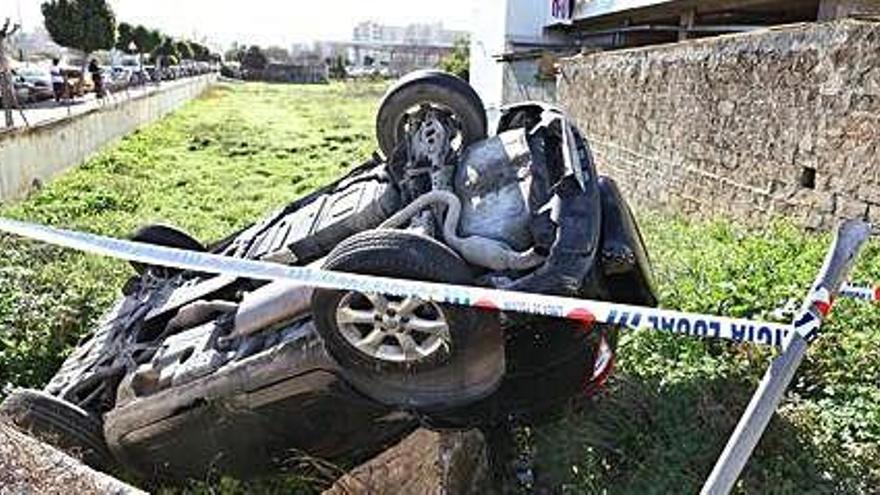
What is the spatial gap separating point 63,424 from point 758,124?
633cm

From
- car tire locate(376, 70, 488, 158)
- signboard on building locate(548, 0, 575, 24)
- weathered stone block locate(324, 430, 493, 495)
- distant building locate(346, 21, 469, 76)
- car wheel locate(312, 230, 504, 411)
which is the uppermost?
signboard on building locate(548, 0, 575, 24)

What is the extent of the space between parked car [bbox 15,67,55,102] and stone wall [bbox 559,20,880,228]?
19.4 meters

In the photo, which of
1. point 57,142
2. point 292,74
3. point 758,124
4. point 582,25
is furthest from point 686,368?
point 292,74

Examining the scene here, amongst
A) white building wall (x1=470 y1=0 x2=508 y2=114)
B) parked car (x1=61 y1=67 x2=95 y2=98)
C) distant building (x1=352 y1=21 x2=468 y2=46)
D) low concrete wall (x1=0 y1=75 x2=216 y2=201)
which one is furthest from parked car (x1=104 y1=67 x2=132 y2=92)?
distant building (x1=352 y1=21 x2=468 y2=46)

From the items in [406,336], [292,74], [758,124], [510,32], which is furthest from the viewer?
[292,74]

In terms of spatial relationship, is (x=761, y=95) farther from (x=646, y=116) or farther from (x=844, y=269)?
(x=844, y=269)

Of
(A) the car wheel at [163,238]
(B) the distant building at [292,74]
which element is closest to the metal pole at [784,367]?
(A) the car wheel at [163,238]

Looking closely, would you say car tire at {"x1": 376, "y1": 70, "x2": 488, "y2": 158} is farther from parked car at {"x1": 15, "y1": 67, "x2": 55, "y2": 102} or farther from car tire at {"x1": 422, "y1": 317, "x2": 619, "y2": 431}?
parked car at {"x1": 15, "y1": 67, "x2": 55, "y2": 102}

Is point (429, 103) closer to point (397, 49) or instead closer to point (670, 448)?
point (670, 448)

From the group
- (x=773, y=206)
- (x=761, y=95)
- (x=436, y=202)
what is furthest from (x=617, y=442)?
(x=761, y=95)

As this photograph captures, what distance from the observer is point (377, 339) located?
129 inches

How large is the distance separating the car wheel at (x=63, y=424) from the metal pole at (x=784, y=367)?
285cm

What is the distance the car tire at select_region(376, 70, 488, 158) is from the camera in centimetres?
464

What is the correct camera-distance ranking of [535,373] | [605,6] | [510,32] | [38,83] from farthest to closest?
1. [510,32]
2. [38,83]
3. [605,6]
4. [535,373]
